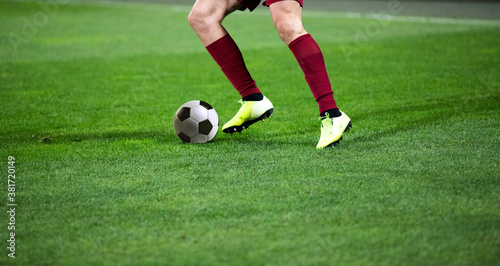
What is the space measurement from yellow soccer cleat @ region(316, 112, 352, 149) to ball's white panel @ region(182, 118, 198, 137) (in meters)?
0.78

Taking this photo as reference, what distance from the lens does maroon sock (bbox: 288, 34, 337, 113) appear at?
3746mm

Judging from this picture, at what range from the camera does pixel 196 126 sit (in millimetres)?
3902

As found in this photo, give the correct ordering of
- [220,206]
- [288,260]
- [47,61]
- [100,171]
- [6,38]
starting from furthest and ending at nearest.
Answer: [6,38], [47,61], [100,171], [220,206], [288,260]

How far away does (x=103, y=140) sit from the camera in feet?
13.2

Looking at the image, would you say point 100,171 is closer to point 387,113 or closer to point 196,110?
point 196,110

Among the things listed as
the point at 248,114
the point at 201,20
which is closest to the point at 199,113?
the point at 248,114

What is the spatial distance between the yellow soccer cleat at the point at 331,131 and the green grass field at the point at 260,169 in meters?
0.06

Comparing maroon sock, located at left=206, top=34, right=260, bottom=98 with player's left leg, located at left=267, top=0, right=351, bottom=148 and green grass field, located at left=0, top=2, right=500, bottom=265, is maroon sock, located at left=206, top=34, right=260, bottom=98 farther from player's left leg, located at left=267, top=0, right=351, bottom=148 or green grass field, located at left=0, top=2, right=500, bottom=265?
player's left leg, located at left=267, top=0, right=351, bottom=148

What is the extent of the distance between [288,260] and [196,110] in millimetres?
2075

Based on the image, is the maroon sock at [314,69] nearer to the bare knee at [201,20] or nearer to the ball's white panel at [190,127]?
the bare knee at [201,20]

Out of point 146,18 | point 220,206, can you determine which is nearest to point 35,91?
point 220,206

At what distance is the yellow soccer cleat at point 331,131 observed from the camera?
360 cm

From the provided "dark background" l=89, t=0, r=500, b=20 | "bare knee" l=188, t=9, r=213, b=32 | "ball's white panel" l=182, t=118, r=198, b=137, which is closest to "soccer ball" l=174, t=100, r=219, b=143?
"ball's white panel" l=182, t=118, r=198, b=137

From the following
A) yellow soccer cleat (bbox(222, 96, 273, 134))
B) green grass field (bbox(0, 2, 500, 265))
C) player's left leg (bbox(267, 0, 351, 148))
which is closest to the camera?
green grass field (bbox(0, 2, 500, 265))
